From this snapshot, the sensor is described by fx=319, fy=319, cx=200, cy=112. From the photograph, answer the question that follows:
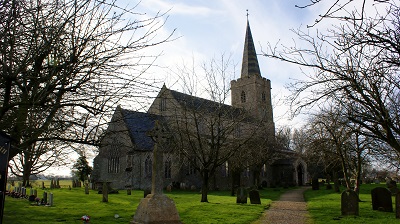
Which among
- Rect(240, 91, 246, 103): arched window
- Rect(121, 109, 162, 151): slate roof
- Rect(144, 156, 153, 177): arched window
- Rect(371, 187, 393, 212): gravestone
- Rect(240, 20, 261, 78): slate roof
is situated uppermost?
Rect(240, 20, 261, 78): slate roof

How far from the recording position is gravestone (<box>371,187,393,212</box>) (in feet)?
44.1

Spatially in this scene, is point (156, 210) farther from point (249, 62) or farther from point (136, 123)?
point (249, 62)

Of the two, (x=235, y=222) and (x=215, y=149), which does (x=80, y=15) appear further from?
(x=215, y=149)

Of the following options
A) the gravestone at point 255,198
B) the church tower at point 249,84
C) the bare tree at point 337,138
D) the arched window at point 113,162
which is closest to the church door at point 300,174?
the church tower at point 249,84

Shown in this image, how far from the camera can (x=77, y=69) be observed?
189 inches

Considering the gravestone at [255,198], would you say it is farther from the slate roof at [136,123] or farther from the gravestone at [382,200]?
the slate roof at [136,123]

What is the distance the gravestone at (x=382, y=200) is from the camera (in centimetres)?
1343

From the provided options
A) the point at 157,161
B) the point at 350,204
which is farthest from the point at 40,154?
the point at 350,204

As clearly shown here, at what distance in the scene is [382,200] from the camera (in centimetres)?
1369

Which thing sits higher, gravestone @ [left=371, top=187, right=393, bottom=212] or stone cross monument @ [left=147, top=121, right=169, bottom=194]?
stone cross monument @ [left=147, top=121, right=169, bottom=194]

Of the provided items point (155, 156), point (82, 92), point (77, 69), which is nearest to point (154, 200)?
point (155, 156)

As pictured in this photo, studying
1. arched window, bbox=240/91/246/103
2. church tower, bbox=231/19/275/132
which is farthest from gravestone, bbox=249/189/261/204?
arched window, bbox=240/91/246/103

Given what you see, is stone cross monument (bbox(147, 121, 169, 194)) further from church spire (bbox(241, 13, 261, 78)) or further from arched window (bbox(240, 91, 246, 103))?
church spire (bbox(241, 13, 261, 78))

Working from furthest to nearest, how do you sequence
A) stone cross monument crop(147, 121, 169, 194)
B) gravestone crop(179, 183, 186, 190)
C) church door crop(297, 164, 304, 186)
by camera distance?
church door crop(297, 164, 304, 186) → gravestone crop(179, 183, 186, 190) → stone cross monument crop(147, 121, 169, 194)
